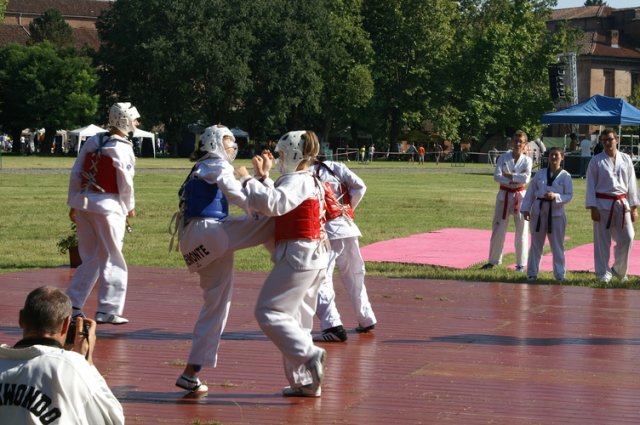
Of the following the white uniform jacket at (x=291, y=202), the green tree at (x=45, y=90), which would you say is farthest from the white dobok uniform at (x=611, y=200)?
the green tree at (x=45, y=90)

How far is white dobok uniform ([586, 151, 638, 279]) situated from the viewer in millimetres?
14812

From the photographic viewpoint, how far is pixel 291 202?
746 cm

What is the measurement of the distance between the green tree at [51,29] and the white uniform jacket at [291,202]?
385 ft

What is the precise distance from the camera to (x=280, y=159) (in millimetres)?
7859

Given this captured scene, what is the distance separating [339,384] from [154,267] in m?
8.11

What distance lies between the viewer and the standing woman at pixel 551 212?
49.0 feet

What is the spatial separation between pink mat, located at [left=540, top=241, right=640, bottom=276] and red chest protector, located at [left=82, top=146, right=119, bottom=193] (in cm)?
787

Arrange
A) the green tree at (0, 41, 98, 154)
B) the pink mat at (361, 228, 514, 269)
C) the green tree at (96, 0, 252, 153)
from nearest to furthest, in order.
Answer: the pink mat at (361, 228, 514, 269) → the green tree at (96, 0, 252, 153) → the green tree at (0, 41, 98, 154)

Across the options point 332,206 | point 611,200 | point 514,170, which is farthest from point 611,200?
point 332,206

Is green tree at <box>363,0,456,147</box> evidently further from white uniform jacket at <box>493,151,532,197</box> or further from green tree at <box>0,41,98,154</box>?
white uniform jacket at <box>493,151,532,197</box>

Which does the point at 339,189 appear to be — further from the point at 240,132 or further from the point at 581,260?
the point at 240,132

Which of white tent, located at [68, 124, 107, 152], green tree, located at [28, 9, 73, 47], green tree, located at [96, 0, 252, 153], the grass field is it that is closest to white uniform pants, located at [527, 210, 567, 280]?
the grass field

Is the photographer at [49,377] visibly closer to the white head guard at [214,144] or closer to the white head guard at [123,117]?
the white head guard at [214,144]

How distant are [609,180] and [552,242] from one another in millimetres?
1102
